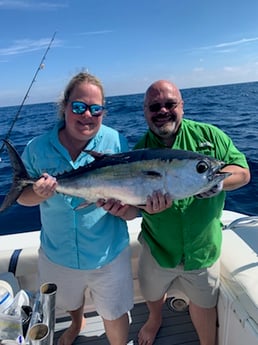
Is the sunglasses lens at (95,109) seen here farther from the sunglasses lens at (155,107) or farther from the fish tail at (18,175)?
the fish tail at (18,175)

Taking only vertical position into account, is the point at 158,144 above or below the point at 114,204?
above

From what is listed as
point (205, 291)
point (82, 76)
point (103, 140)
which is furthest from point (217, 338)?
point (82, 76)

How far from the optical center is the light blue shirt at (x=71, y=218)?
1.84 meters

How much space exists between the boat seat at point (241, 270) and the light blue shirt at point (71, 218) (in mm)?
697

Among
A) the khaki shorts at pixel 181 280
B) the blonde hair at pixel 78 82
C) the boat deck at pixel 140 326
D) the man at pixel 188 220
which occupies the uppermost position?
the blonde hair at pixel 78 82

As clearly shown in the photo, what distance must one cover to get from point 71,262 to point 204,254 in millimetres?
752

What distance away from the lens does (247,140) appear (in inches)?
376

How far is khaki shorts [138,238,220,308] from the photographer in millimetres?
A: 2057

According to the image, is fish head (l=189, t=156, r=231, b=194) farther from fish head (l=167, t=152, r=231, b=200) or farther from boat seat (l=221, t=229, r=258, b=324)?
boat seat (l=221, t=229, r=258, b=324)

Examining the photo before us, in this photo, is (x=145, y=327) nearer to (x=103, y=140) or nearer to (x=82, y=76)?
(x=103, y=140)

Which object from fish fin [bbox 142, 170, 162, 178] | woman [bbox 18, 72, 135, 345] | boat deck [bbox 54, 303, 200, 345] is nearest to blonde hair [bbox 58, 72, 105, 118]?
woman [bbox 18, 72, 135, 345]

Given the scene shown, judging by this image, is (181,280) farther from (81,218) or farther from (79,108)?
(79,108)

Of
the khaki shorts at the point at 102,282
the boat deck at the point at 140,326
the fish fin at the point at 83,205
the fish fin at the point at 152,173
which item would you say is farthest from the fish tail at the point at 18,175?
the boat deck at the point at 140,326

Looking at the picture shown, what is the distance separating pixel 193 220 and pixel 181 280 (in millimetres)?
448
